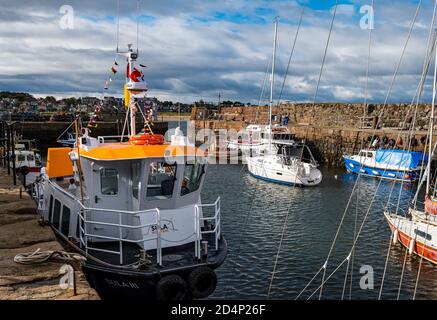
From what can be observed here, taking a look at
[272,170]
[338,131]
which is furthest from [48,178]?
[338,131]

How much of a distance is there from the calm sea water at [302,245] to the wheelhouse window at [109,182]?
202 inches

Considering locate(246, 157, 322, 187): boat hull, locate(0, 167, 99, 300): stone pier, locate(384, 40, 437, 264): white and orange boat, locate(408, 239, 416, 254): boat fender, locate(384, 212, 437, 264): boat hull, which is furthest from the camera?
locate(246, 157, 322, 187): boat hull

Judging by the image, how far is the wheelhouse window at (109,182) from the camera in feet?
34.5

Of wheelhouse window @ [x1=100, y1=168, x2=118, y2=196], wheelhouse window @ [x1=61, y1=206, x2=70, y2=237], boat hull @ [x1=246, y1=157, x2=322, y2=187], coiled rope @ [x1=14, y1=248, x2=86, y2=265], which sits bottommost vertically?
boat hull @ [x1=246, y1=157, x2=322, y2=187]

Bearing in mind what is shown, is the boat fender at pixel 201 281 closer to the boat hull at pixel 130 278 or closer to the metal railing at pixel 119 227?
the boat hull at pixel 130 278

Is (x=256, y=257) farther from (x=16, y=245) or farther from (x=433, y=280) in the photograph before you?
(x=16, y=245)

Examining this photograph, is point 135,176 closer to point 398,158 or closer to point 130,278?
point 130,278

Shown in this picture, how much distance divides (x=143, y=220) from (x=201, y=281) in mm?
1942

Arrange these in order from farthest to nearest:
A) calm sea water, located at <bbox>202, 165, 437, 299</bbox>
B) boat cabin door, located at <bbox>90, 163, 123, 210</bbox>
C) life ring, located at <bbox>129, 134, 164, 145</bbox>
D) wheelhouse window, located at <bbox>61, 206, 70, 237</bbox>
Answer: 1. calm sea water, located at <bbox>202, 165, 437, 299</bbox>
2. wheelhouse window, located at <bbox>61, 206, 70, 237</bbox>
3. life ring, located at <bbox>129, 134, 164, 145</bbox>
4. boat cabin door, located at <bbox>90, 163, 123, 210</bbox>

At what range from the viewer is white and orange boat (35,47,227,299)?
9125 millimetres

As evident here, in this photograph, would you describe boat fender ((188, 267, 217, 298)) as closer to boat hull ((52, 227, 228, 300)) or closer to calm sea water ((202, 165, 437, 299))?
boat hull ((52, 227, 228, 300))

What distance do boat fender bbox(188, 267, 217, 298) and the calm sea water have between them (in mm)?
3381

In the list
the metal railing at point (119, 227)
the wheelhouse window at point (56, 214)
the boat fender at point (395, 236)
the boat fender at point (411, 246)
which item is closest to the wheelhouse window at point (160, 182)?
the metal railing at point (119, 227)

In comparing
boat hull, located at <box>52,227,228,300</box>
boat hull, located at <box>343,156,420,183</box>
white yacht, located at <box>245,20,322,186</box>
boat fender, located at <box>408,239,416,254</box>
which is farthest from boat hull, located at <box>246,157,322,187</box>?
boat hull, located at <box>52,227,228,300</box>
